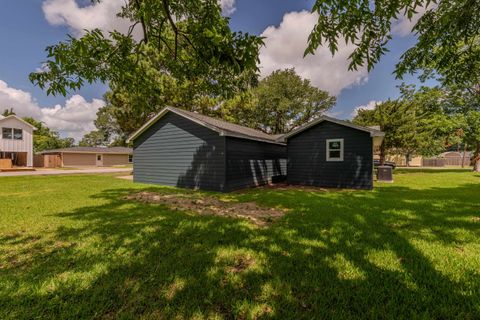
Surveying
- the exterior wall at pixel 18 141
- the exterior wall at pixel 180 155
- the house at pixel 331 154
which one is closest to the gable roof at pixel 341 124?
the house at pixel 331 154

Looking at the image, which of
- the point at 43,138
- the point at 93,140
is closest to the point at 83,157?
the point at 43,138

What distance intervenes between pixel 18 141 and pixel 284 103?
33.2 m

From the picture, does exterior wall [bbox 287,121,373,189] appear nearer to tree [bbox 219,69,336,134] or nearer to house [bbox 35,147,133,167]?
tree [bbox 219,69,336,134]

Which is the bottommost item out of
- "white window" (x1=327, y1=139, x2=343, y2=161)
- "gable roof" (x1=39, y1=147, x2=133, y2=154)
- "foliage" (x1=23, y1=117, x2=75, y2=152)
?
"white window" (x1=327, y1=139, x2=343, y2=161)

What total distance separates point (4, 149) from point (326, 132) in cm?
3327

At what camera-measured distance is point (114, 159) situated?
129 ft

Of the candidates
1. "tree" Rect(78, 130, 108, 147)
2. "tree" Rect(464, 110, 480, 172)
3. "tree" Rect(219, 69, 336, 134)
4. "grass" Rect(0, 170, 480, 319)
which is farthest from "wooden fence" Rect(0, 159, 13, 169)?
"tree" Rect(464, 110, 480, 172)

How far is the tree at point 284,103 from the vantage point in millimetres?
32531

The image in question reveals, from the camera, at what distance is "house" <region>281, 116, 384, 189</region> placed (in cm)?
1009

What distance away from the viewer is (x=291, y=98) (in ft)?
109

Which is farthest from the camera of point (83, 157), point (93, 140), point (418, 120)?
point (93, 140)

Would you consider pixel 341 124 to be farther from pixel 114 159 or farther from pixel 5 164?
pixel 114 159

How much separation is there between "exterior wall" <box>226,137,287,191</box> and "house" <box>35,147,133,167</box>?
32.7 metres

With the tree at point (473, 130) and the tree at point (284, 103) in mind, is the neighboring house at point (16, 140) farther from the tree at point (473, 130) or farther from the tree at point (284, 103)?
the tree at point (473, 130)
